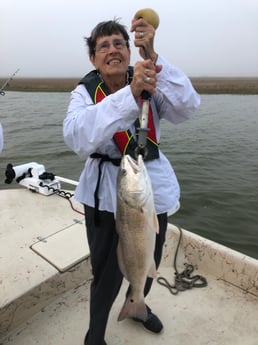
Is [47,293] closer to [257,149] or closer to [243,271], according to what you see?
[243,271]

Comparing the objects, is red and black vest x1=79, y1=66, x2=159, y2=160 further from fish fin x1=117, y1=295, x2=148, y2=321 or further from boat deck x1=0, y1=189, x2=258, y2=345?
boat deck x1=0, y1=189, x2=258, y2=345

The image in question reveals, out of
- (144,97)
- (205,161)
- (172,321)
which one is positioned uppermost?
(144,97)

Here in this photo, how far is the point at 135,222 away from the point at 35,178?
4.10m

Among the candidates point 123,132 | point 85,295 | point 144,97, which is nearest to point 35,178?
point 85,295

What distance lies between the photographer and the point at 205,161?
1206 centimetres

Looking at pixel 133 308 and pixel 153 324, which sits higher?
pixel 133 308

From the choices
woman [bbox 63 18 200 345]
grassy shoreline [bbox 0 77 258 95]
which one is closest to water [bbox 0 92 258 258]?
woman [bbox 63 18 200 345]

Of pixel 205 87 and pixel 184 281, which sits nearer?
pixel 184 281

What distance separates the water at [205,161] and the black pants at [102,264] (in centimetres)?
436

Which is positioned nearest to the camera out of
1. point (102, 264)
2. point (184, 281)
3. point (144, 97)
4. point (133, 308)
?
point (144, 97)

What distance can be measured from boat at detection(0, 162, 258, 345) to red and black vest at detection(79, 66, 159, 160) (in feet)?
6.09

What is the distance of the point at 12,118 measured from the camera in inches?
886

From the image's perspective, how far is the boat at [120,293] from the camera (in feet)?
10.6

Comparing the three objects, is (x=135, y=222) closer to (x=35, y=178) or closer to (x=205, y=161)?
(x=35, y=178)
